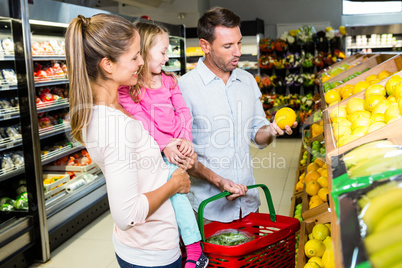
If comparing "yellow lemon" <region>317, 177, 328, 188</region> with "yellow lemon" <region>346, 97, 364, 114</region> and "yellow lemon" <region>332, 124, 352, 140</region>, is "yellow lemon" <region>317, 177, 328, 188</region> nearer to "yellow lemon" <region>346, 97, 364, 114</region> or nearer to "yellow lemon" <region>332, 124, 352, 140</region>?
"yellow lemon" <region>346, 97, 364, 114</region>

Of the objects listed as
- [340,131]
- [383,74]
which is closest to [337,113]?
[340,131]

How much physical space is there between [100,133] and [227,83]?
100cm

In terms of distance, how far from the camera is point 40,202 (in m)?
3.32

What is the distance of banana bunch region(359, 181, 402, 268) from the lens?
53 centimetres

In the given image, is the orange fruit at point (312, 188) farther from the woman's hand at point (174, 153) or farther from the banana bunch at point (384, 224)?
the banana bunch at point (384, 224)

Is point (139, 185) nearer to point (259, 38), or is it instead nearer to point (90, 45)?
point (90, 45)

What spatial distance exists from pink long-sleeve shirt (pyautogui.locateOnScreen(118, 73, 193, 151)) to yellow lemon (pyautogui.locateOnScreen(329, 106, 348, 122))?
678 mm

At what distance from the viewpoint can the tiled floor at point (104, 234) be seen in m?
3.34

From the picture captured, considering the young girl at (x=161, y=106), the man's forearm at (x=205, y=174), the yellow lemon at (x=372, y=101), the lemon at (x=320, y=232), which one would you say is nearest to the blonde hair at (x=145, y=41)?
the young girl at (x=161, y=106)

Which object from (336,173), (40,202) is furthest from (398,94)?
(40,202)

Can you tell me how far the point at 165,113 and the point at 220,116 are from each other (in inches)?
11.1

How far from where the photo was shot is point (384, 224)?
0.56 meters

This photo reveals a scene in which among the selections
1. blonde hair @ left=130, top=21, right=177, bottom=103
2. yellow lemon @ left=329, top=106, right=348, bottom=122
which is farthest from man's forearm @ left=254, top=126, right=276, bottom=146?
blonde hair @ left=130, top=21, right=177, bottom=103

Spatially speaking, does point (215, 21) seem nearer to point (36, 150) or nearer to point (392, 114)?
point (392, 114)
